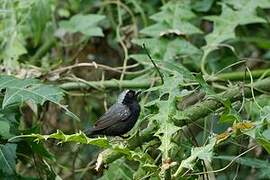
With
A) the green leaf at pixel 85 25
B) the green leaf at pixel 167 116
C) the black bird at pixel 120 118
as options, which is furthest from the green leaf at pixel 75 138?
the green leaf at pixel 85 25

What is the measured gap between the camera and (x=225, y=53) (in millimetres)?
4551

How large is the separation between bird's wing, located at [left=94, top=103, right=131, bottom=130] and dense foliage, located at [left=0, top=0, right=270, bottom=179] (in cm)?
8

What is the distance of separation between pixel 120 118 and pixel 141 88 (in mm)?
605

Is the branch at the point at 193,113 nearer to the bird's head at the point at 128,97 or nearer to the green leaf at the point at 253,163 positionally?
the green leaf at the point at 253,163

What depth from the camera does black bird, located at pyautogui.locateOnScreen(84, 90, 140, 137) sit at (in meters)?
2.96

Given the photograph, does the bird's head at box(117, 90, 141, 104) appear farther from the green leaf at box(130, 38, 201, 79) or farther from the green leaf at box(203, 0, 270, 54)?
the green leaf at box(203, 0, 270, 54)

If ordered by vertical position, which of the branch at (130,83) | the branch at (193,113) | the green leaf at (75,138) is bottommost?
the branch at (130,83)

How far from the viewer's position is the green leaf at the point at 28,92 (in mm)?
2723

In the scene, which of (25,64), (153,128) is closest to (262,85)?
(153,128)

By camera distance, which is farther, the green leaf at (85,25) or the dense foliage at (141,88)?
the green leaf at (85,25)

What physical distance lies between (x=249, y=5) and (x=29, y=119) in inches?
56.3

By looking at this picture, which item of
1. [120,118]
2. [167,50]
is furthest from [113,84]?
[120,118]

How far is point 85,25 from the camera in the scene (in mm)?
4457

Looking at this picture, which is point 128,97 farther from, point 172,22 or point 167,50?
point 172,22
